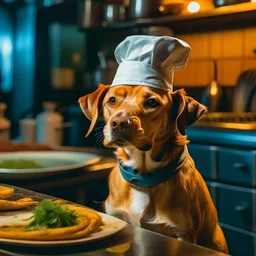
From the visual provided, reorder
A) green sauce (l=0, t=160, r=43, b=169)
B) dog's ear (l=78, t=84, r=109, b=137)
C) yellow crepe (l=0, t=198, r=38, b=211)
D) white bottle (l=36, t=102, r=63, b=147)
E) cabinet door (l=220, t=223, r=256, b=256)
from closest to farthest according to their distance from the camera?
yellow crepe (l=0, t=198, r=38, b=211), dog's ear (l=78, t=84, r=109, b=137), green sauce (l=0, t=160, r=43, b=169), cabinet door (l=220, t=223, r=256, b=256), white bottle (l=36, t=102, r=63, b=147)

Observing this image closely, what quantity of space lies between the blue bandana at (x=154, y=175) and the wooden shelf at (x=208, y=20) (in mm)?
1611

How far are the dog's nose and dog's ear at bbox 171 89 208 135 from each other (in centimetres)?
11

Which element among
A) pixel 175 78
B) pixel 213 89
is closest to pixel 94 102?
pixel 213 89

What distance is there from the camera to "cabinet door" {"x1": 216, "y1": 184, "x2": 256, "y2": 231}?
6.84 feet

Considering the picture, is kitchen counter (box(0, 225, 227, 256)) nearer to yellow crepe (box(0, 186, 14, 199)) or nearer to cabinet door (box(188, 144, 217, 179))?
yellow crepe (box(0, 186, 14, 199))

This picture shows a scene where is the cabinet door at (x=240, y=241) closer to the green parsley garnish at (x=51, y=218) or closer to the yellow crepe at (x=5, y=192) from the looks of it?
the yellow crepe at (x=5, y=192)

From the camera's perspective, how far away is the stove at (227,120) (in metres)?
2.21

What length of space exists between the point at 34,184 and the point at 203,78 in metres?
1.99

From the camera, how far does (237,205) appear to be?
214 cm

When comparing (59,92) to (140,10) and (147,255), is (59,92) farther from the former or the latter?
(147,255)

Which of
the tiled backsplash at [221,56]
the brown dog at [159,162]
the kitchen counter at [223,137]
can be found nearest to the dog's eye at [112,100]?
A: the brown dog at [159,162]

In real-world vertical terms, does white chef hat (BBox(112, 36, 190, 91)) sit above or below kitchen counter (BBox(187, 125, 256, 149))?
above

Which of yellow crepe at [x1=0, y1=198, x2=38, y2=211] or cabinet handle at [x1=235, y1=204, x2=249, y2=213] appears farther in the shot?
cabinet handle at [x1=235, y1=204, x2=249, y2=213]

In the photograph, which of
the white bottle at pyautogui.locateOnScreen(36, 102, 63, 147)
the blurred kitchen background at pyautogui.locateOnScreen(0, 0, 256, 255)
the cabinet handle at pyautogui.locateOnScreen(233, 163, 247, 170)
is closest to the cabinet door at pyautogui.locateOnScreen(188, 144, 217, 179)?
the blurred kitchen background at pyautogui.locateOnScreen(0, 0, 256, 255)
